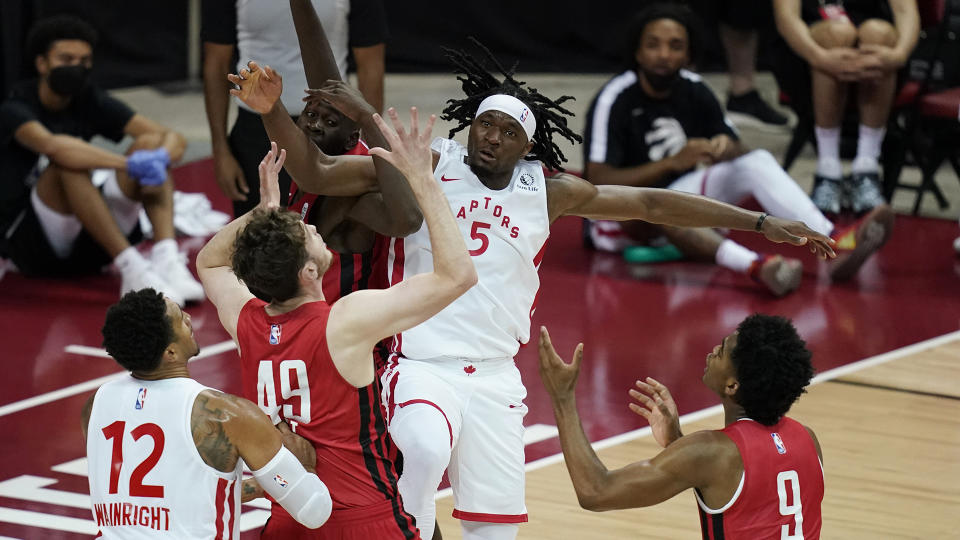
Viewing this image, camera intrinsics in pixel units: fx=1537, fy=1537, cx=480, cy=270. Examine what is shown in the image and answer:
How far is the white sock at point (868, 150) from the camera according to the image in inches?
368

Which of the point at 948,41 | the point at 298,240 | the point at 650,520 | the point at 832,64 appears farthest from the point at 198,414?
the point at 948,41

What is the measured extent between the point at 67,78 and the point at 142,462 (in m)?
4.71

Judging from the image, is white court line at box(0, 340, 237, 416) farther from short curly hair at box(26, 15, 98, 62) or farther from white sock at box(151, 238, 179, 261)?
short curly hair at box(26, 15, 98, 62)

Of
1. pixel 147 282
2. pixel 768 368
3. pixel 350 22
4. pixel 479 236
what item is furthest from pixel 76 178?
pixel 768 368

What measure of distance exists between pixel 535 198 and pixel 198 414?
148 cm

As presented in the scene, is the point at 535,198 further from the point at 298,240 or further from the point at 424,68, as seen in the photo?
the point at 424,68

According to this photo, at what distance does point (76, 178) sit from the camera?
25.5 ft

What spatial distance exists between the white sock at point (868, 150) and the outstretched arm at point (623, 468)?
5.75 m

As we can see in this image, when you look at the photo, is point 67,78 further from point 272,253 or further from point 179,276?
→ point 272,253

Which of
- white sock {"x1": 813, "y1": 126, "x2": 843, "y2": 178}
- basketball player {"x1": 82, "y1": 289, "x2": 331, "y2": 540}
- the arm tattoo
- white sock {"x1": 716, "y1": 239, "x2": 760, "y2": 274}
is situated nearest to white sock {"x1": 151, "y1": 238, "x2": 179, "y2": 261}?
white sock {"x1": 716, "y1": 239, "x2": 760, "y2": 274}

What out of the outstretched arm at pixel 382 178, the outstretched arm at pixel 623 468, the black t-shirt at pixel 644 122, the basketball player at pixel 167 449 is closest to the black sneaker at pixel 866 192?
the black t-shirt at pixel 644 122

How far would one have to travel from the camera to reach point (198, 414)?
357 centimetres

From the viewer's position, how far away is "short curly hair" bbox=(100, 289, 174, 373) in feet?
11.8

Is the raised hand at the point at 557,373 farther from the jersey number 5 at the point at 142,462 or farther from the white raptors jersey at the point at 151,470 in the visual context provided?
the jersey number 5 at the point at 142,462
